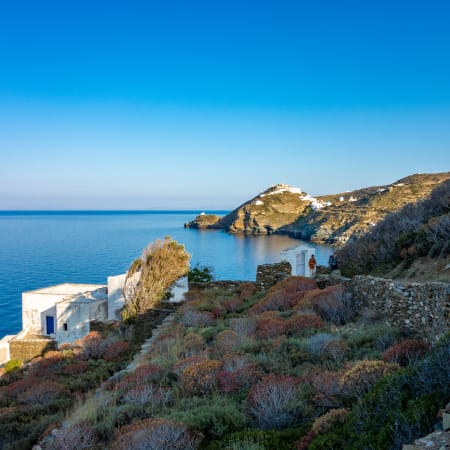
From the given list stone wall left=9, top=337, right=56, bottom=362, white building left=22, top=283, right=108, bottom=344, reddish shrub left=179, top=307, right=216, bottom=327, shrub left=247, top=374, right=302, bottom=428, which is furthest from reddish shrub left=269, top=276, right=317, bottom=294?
stone wall left=9, top=337, right=56, bottom=362

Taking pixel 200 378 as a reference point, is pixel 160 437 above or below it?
above

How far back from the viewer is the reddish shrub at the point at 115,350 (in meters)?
10.6

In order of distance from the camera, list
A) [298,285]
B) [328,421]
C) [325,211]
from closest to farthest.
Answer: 1. [328,421]
2. [298,285]
3. [325,211]

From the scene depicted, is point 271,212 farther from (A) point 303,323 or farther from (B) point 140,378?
(B) point 140,378

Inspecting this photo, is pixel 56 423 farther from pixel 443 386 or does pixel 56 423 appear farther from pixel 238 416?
pixel 443 386

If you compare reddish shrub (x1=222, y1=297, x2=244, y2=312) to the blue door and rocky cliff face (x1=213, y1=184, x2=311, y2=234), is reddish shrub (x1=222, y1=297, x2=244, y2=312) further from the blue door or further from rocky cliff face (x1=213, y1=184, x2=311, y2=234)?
rocky cliff face (x1=213, y1=184, x2=311, y2=234)

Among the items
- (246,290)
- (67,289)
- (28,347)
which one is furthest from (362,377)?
(67,289)

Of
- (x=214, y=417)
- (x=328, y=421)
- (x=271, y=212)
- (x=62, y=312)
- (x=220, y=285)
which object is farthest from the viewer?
(x=271, y=212)

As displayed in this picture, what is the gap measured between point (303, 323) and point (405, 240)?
637 cm

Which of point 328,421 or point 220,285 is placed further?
point 220,285

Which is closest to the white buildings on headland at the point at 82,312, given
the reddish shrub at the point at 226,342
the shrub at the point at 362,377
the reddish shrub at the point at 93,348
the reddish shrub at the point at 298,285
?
the reddish shrub at the point at 93,348

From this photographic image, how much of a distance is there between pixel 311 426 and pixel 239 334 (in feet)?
14.9

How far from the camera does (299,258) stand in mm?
16875

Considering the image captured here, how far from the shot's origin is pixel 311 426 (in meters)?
3.80
